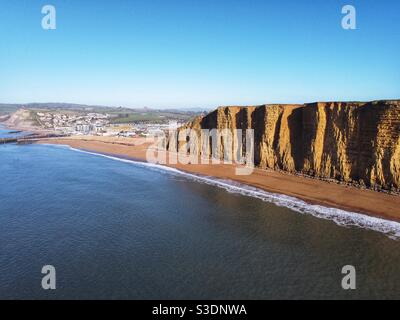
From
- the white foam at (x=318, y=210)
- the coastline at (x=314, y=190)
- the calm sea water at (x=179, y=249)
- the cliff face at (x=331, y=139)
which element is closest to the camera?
the calm sea water at (x=179, y=249)

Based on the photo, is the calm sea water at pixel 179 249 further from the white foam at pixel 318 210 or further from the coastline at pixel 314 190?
the coastline at pixel 314 190

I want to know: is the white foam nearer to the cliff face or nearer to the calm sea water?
the calm sea water

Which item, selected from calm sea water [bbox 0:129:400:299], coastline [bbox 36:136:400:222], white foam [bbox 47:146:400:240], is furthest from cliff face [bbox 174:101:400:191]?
calm sea water [bbox 0:129:400:299]

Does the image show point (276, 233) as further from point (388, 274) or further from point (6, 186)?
point (6, 186)

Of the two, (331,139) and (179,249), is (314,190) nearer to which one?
(331,139)

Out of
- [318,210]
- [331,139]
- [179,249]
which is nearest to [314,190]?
[318,210]

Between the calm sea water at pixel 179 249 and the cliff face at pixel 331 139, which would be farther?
the cliff face at pixel 331 139

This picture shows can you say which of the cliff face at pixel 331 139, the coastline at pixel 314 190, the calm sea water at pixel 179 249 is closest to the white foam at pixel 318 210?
the coastline at pixel 314 190
